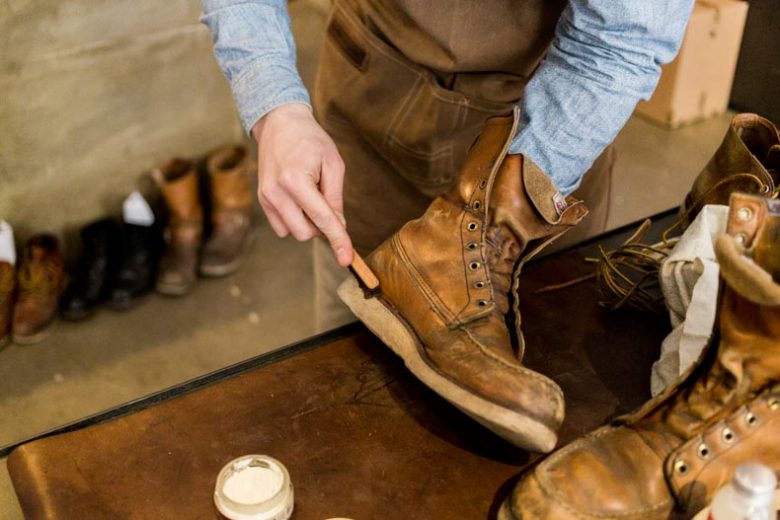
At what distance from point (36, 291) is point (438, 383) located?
137 centimetres

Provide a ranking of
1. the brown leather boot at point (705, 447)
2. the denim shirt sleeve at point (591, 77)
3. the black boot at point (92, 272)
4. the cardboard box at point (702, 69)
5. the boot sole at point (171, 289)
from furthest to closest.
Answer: the cardboard box at point (702, 69) < the boot sole at point (171, 289) < the black boot at point (92, 272) < the denim shirt sleeve at point (591, 77) < the brown leather boot at point (705, 447)

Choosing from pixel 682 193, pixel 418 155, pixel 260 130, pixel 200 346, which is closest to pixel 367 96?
pixel 418 155

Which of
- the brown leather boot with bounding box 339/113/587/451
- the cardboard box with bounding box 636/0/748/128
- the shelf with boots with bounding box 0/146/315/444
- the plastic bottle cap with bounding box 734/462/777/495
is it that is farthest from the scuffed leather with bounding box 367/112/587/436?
the cardboard box with bounding box 636/0/748/128

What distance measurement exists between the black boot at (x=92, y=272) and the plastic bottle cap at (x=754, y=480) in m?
1.66

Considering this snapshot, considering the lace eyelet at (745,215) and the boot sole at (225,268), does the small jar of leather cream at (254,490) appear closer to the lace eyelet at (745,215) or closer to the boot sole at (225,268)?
the lace eyelet at (745,215)

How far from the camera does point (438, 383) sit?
0.83 meters

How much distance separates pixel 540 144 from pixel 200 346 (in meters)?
1.26

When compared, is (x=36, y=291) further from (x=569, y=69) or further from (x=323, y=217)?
(x=569, y=69)

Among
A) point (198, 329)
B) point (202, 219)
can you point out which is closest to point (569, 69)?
point (198, 329)

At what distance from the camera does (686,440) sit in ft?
2.49

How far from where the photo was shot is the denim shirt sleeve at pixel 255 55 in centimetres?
95

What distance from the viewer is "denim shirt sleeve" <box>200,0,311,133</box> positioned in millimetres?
947

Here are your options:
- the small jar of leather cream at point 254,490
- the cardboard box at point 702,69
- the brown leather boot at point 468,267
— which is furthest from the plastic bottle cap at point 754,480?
the cardboard box at point 702,69

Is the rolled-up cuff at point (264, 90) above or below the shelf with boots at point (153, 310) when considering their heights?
above
